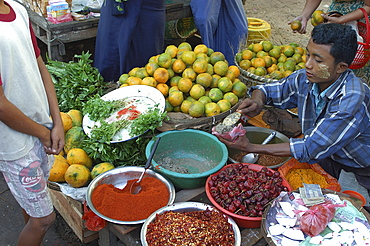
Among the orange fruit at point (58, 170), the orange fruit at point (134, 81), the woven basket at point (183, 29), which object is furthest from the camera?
the woven basket at point (183, 29)

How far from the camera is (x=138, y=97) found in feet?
9.30

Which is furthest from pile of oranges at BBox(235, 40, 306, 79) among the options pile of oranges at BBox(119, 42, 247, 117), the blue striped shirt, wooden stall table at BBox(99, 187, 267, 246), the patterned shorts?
the patterned shorts

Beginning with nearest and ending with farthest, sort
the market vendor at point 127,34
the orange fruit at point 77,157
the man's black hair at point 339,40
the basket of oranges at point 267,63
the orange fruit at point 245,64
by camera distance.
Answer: the man's black hair at point 339,40
the orange fruit at point 77,157
the basket of oranges at point 267,63
the orange fruit at point 245,64
the market vendor at point 127,34

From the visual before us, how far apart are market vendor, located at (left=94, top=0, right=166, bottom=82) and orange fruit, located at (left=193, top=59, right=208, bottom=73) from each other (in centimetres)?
108

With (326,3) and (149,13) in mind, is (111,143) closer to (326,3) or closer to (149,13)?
(149,13)

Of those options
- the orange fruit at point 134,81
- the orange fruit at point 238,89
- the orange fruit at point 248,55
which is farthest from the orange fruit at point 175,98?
the orange fruit at point 248,55

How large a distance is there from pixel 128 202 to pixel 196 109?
3.39 ft

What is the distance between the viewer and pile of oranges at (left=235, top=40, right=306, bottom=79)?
3.22m

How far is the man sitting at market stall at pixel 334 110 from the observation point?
193 centimetres

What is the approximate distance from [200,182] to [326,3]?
834 cm

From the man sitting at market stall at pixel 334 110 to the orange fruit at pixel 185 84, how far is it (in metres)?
0.87

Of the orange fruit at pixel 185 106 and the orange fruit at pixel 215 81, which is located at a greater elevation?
the orange fruit at pixel 215 81

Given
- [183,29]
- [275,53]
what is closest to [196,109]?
[275,53]

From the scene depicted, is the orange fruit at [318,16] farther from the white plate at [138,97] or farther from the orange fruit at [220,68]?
the white plate at [138,97]
